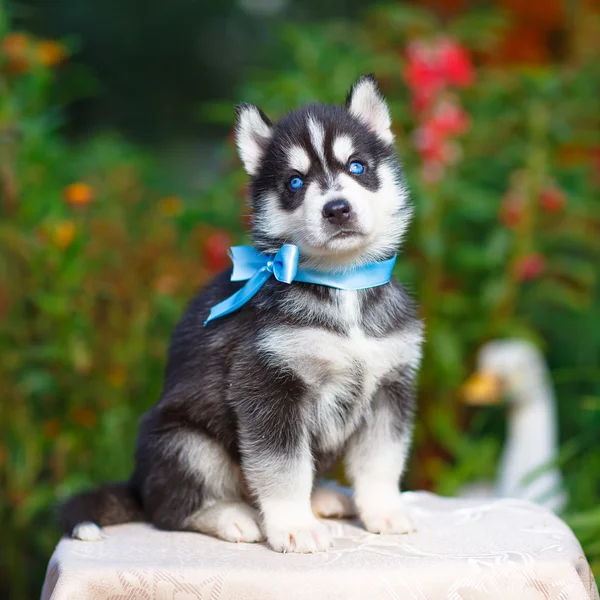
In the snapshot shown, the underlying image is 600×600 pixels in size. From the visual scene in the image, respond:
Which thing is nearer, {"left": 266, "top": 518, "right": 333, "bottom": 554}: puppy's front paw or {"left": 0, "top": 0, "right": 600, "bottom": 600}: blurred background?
{"left": 266, "top": 518, "right": 333, "bottom": 554}: puppy's front paw

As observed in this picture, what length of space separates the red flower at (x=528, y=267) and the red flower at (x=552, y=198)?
315 mm

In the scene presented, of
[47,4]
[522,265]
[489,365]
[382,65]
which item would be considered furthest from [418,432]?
[47,4]

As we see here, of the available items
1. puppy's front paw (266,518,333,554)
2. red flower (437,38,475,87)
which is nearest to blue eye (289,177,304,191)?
puppy's front paw (266,518,333,554)

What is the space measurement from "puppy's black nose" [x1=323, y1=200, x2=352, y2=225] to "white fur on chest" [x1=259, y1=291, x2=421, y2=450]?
266 millimetres

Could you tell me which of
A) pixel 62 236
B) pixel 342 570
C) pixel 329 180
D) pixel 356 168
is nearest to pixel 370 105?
pixel 356 168

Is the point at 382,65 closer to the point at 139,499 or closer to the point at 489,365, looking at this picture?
the point at 489,365

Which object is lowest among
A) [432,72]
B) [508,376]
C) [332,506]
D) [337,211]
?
[508,376]

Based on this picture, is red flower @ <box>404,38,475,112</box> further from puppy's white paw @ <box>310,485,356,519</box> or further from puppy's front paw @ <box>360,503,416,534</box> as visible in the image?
puppy's front paw @ <box>360,503,416,534</box>

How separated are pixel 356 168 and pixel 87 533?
4.82 ft

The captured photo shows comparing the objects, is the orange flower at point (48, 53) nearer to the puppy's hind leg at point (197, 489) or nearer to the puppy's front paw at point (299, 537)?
the puppy's hind leg at point (197, 489)

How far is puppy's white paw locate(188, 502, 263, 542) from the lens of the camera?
9.15ft

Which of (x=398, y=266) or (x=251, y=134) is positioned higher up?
(x=251, y=134)

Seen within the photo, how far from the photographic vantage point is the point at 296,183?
2.73 m

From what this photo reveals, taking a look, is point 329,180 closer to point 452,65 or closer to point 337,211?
point 337,211
